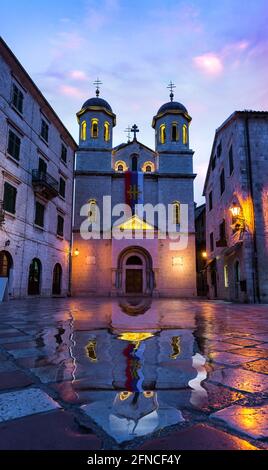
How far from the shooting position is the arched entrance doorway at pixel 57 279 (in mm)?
22094

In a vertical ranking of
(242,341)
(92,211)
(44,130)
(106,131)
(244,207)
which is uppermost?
(106,131)

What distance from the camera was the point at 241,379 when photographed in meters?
2.17

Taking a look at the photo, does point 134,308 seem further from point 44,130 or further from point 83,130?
point 83,130

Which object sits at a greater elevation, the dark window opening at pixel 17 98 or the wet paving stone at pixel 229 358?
the dark window opening at pixel 17 98

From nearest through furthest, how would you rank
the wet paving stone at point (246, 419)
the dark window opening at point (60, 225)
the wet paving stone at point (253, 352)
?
the wet paving stone at point (246, 419), the wet paving stone at point (253, 352), the dark window opening at point (60, 225)

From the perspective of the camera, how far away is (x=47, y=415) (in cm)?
153

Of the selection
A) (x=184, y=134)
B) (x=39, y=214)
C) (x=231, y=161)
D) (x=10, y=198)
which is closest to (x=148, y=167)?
(x=184, y=134)

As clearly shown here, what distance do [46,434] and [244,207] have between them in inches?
633

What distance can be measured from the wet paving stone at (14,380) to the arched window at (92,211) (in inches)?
1025

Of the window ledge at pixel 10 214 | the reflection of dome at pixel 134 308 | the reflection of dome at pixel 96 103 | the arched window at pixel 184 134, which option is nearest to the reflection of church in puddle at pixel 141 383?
the reflection of dome at pixel 134 308

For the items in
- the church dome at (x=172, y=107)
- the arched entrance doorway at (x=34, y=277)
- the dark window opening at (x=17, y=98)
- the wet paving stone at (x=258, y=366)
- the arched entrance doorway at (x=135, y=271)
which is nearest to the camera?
the wet paving stone at (x=258, y=366)

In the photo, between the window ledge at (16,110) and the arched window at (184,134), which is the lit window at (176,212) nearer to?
the arched window at (184,134)
